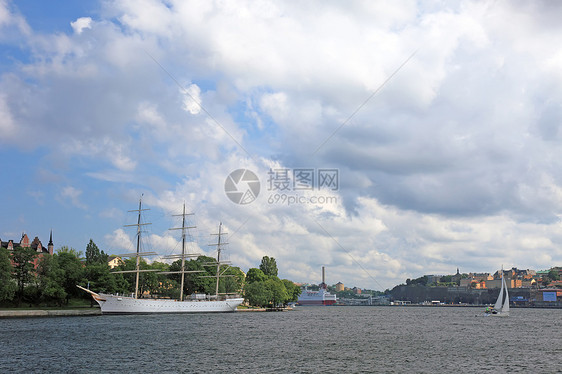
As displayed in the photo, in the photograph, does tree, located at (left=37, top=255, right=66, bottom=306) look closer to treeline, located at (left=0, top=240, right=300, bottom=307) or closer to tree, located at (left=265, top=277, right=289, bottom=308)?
treeline, located at (left=0, top=240, right=300, bottom=307)

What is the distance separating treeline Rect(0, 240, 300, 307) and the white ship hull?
4101 mm

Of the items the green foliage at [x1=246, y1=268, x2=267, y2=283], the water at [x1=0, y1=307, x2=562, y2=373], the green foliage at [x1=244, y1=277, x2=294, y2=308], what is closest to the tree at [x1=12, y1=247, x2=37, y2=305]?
the water at [x1=0, y1=307, x2=562, y2=373]

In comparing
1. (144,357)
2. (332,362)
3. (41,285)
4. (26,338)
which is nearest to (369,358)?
(332,362)

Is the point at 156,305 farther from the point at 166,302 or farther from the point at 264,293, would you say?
the point at 264,293

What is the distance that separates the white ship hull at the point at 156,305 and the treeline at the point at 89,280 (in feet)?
13.5

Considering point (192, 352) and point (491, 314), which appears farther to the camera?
point (491, 314)

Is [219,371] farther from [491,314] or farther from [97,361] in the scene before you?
[491,314]

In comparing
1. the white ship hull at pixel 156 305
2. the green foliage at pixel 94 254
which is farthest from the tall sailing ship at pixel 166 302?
the green foliage at pixel 94 254

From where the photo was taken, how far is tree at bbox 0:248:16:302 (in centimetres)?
10181

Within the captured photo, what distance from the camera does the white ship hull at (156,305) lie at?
132625mm

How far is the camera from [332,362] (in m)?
50.9

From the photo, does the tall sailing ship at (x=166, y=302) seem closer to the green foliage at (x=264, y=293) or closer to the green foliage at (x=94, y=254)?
the green foliage at (x=264, y=293)

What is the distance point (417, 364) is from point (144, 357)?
26446 mm

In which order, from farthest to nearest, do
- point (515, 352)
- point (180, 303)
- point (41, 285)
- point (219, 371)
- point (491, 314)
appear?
point (491, 314) → point (180, 303) → point (41, 285) → point (515, 352) → point (219, 371)
